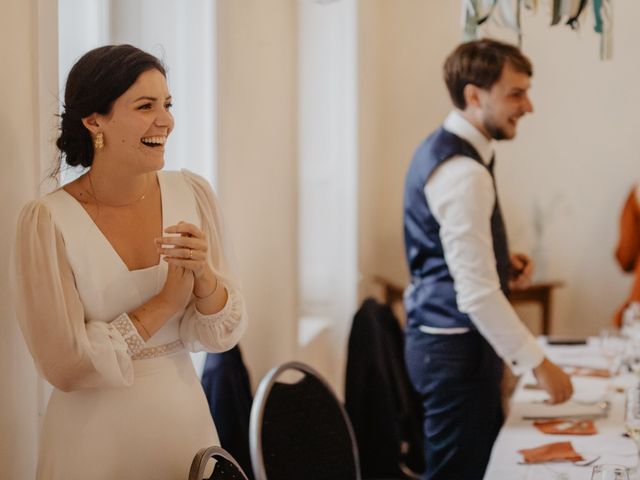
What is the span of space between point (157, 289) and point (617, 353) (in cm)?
221

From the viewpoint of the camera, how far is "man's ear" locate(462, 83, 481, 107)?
2.89 metres

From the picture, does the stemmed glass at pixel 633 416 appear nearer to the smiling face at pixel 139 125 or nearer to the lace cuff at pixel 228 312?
the lace cuff at pixel 228 312

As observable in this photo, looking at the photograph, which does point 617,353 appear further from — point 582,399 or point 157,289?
A: point 157,289

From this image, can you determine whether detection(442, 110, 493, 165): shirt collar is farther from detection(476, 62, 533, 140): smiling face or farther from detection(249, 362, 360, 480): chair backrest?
detection(249, 362, 360, 480): chair backrest

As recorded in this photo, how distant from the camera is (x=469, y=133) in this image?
286cm

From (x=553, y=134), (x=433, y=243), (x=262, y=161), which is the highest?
(x=553, y=134)

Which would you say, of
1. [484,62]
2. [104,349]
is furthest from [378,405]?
[104,349]

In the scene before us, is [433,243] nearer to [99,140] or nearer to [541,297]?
[99,140]

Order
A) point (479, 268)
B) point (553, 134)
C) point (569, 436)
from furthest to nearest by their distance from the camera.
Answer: point (553, 134) < point (479, 268) < point (569, 436)

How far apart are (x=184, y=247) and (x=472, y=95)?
4.54 feet

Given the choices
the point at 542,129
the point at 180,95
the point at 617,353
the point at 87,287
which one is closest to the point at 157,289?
the point at 87,287

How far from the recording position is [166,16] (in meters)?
2.75

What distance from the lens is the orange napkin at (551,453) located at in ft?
7.41

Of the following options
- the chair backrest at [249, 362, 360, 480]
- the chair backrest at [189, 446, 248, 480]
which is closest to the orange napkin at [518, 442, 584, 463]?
the chair backrest at [249, 362, 360, 480]
